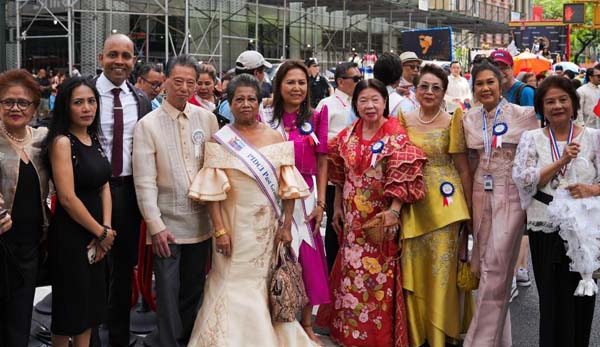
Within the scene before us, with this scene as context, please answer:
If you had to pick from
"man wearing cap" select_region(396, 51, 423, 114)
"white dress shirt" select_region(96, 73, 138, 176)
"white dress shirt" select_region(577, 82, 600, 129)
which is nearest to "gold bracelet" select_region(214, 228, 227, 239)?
"white dress shirt" select_region(96, 73, 138, 176)

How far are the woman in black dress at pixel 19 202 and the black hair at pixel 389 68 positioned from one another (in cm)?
306

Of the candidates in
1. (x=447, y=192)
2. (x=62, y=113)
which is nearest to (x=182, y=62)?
(x=62, y=113)

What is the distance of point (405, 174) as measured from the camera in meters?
4.95

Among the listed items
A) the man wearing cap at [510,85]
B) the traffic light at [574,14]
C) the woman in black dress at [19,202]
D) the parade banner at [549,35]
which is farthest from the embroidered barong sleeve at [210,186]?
the traffic light at [574,14]

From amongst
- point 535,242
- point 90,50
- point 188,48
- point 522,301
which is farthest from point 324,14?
point 535,242

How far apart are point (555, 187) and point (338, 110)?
6.96ft

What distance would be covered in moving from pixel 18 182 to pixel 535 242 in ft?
9.57

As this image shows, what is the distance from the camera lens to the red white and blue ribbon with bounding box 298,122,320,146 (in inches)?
206

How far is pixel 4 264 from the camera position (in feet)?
13.1

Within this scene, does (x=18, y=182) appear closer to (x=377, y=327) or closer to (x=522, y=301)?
(x=377, y=327)

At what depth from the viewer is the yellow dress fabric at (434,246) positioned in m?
5.09

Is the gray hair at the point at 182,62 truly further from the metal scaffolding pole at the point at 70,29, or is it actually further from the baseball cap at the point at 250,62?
the metal scaffolding pole at the point at 70,29

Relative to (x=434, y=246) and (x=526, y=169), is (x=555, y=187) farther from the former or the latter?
(x=434, y=246)

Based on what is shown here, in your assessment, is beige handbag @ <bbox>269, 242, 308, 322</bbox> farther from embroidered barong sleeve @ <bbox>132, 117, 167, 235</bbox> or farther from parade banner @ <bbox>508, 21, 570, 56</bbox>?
parade banner @ <bbox>508, 21, 570, 56</bbox>
